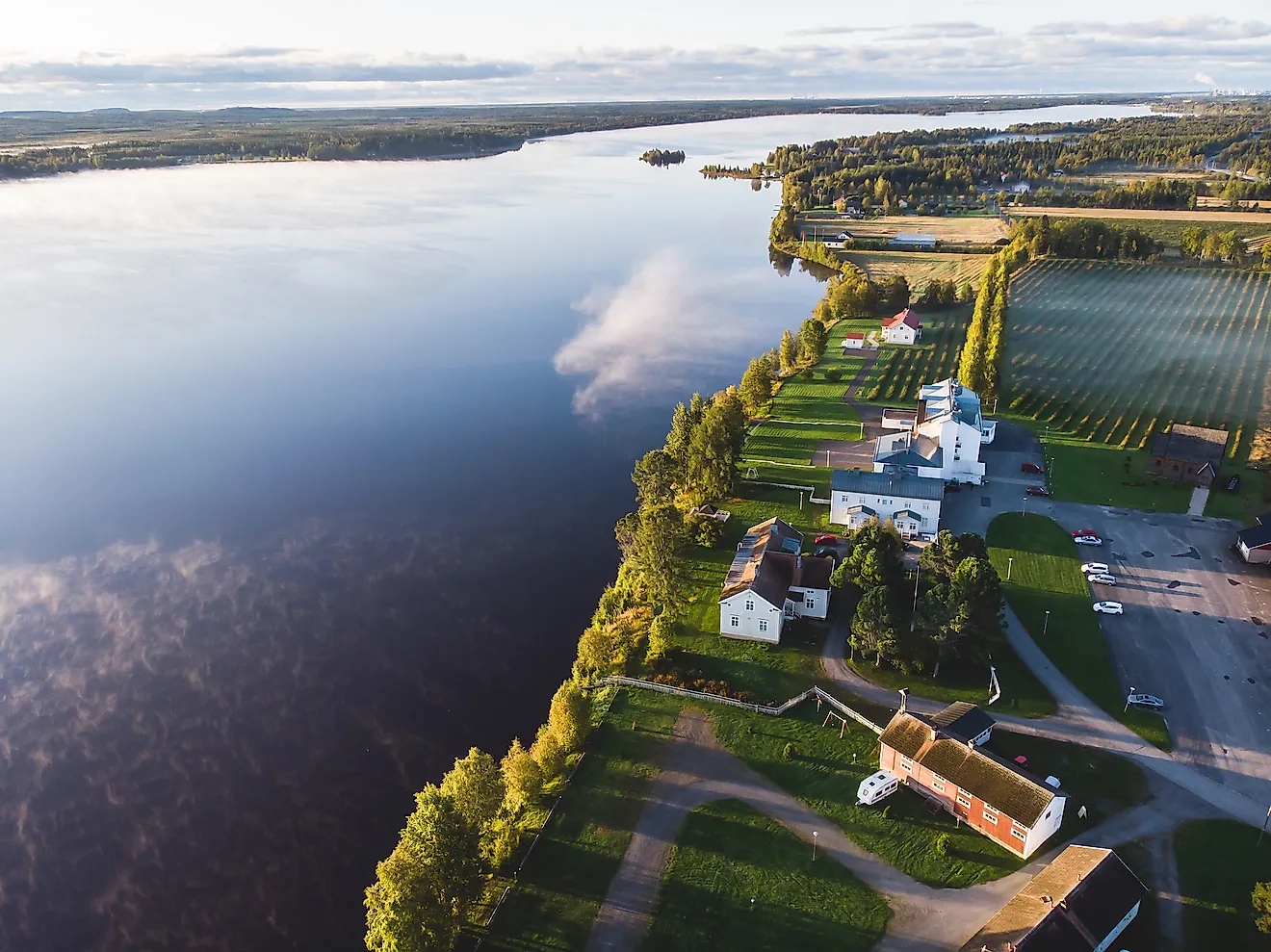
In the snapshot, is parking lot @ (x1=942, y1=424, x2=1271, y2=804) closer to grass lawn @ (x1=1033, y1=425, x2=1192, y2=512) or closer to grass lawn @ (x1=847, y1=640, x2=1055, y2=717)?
grass lawn @ (x1=1033, y1=425, x2=1192, y2=512)

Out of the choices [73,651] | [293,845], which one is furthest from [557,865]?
[73,651]

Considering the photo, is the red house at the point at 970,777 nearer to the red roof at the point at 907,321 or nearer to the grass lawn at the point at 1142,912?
the grass lawn at the point at 1142,912

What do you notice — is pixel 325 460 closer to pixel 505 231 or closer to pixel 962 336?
pixel 962 336

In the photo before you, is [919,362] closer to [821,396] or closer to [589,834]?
[821,396]

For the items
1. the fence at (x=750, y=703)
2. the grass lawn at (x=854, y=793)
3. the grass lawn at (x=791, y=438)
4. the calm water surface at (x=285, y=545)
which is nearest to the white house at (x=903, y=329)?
the calm water surface at (x=285, y=545)

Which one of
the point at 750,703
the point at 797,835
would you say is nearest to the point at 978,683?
the point at 750,703

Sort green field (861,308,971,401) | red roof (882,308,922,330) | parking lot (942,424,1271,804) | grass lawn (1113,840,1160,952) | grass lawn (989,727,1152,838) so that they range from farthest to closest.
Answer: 1. red roof (882,308,922,330)
2. green field (861,308,971,401)
3. parking lot (942,424,1271,804)
4. grass lawn (989,727,1152,838)
5. grass lawn (1113,840,1160,952)

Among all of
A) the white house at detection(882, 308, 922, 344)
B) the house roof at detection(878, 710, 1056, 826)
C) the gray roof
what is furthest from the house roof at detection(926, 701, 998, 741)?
the white house at detection(882, 308, 922, 344)
